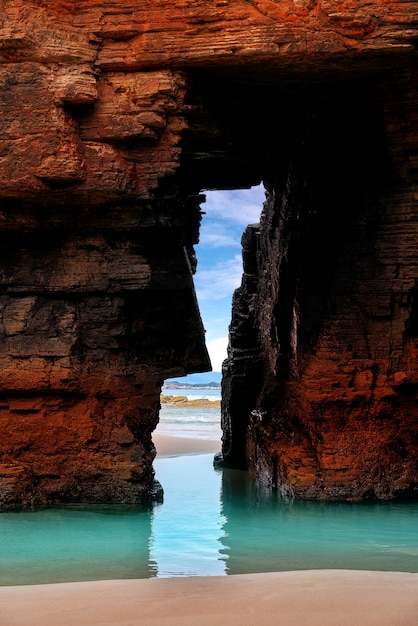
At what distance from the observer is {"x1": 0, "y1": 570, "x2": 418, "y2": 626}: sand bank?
16.2 feet

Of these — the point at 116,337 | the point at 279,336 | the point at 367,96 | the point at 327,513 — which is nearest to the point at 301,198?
the point at 367,96

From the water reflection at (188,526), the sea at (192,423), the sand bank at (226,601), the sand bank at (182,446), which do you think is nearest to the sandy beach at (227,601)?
the sand bank at (226,601)

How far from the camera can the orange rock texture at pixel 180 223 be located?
9312mm

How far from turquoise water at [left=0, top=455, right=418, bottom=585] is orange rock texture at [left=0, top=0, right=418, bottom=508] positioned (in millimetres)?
726

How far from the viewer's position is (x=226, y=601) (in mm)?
5445

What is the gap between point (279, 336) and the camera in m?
13.9

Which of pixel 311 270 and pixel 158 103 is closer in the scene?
pixel 158 103

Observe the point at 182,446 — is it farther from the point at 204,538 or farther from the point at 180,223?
the point at 204,538

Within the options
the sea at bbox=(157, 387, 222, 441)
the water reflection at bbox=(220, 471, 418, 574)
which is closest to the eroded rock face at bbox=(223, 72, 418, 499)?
the water reflection at bbox=(220, 471, 418, 574)

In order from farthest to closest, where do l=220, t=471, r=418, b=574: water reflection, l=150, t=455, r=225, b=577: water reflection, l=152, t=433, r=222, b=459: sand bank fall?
1. l=152, t=433, r=222, b=459: sand bank
2. l=220, t=471, r=418, b=574: water reflection
3. l=150, t=455, r=225, b=577: water reflection

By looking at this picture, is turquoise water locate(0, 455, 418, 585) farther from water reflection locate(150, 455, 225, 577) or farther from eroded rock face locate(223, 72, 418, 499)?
eroded rock face locate(223, 72, 418, 499)

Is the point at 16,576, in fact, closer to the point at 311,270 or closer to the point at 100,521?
→ the point at 100,521

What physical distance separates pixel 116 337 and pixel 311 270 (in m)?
3.80

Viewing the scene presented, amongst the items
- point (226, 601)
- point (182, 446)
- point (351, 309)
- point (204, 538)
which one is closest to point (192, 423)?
point (182, 446)
